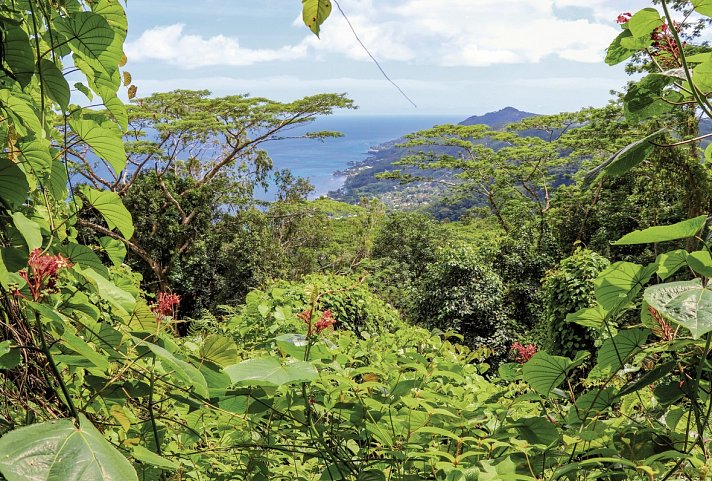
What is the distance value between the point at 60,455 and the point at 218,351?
1.06 feet

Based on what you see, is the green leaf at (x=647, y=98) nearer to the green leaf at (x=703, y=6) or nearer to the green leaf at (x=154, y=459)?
the green leaf at (x=703, y=6)

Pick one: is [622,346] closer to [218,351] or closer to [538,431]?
[538,431]

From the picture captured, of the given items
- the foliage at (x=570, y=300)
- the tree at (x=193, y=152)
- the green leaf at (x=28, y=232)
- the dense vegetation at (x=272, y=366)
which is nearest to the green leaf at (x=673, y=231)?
the dense vegetation at (x=272, y=366)

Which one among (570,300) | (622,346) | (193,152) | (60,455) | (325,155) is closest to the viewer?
(60,455)

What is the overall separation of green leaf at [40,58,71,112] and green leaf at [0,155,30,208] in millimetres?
166

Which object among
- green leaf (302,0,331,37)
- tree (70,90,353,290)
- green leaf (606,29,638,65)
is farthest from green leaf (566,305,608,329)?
tree (70,90,353,290)

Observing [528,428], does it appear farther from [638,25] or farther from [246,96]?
[246,96]

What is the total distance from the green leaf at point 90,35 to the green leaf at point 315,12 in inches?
10.5

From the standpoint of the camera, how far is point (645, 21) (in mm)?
591

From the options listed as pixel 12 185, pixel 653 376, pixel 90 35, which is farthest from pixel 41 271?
pixel 653 376

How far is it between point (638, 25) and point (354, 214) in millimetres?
15421

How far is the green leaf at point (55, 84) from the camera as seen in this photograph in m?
0.60

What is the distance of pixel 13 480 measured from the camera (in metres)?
0.25

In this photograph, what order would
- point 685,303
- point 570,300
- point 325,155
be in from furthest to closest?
1. point 325,155
2. point 570,300
3. point 685,303
